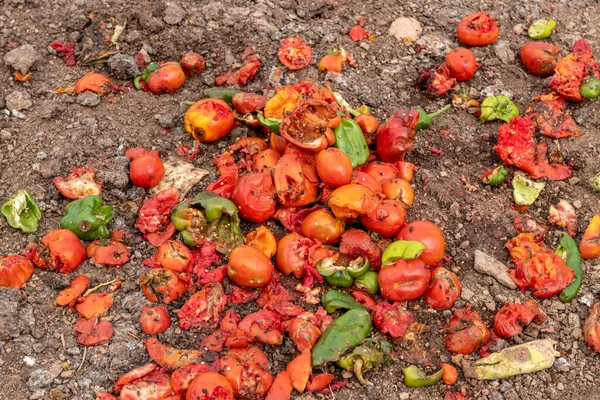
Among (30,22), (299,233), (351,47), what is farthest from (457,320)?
(30,22)

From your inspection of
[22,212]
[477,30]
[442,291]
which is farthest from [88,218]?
[477,30]

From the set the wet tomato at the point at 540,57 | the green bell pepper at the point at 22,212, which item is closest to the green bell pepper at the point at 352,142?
the wet tomato at the point at 540,57

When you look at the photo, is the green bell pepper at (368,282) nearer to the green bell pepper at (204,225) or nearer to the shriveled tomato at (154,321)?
the green bell pepper at (204,225)

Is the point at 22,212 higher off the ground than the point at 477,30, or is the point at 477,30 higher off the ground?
the point at 477,30

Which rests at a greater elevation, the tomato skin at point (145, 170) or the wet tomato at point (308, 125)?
the wet tomato at point (308, 125)

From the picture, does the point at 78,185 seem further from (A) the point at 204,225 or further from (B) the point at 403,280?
(B) the point at 403,280

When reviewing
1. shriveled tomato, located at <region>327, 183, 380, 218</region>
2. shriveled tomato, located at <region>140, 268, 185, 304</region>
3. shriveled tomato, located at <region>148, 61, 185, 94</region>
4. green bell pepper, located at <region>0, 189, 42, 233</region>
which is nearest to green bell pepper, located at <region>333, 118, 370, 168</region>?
shriveled tomato, located at <region>327, 183, 380, 218</region>
